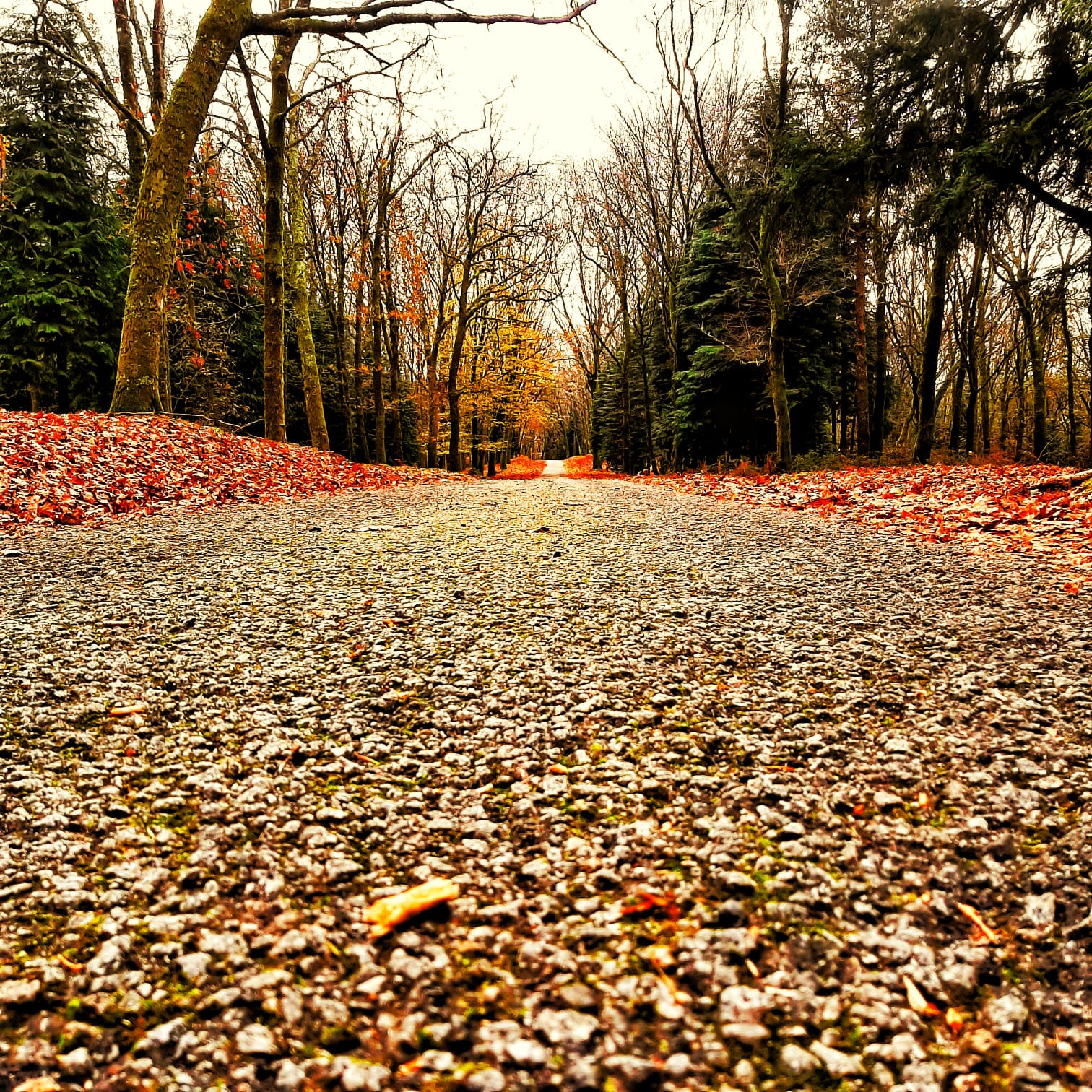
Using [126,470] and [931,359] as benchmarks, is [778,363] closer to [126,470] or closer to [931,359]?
[931,359]

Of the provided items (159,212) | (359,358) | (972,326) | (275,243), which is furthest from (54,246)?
(972,326)

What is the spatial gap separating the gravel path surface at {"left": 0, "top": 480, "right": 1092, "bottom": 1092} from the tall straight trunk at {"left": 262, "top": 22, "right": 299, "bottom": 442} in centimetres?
1056

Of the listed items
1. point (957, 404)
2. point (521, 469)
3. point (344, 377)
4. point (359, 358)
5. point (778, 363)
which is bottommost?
point (521, 469)

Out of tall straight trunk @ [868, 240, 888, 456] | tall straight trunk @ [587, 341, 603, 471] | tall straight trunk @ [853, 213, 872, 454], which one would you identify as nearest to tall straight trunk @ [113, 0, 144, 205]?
tall straight trunk @ [853, 213, 872, 454]

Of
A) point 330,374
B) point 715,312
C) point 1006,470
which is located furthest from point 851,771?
point 330,374

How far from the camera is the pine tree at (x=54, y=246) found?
1820cm

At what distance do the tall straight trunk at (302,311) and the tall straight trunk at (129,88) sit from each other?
10.2 feet

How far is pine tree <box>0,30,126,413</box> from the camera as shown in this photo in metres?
18.2

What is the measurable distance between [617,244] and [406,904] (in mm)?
26181

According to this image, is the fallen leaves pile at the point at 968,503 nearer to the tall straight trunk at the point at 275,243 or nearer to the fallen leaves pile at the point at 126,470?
the fallen leaves pile at the point at 126,470

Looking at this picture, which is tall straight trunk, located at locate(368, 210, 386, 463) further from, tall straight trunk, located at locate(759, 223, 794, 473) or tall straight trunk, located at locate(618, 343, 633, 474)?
tall straight trunk, located at locate(759, 223, 794, 473)

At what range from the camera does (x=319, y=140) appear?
54.4 feet

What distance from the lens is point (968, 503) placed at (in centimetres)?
668

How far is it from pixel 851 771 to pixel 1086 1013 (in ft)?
2.27
